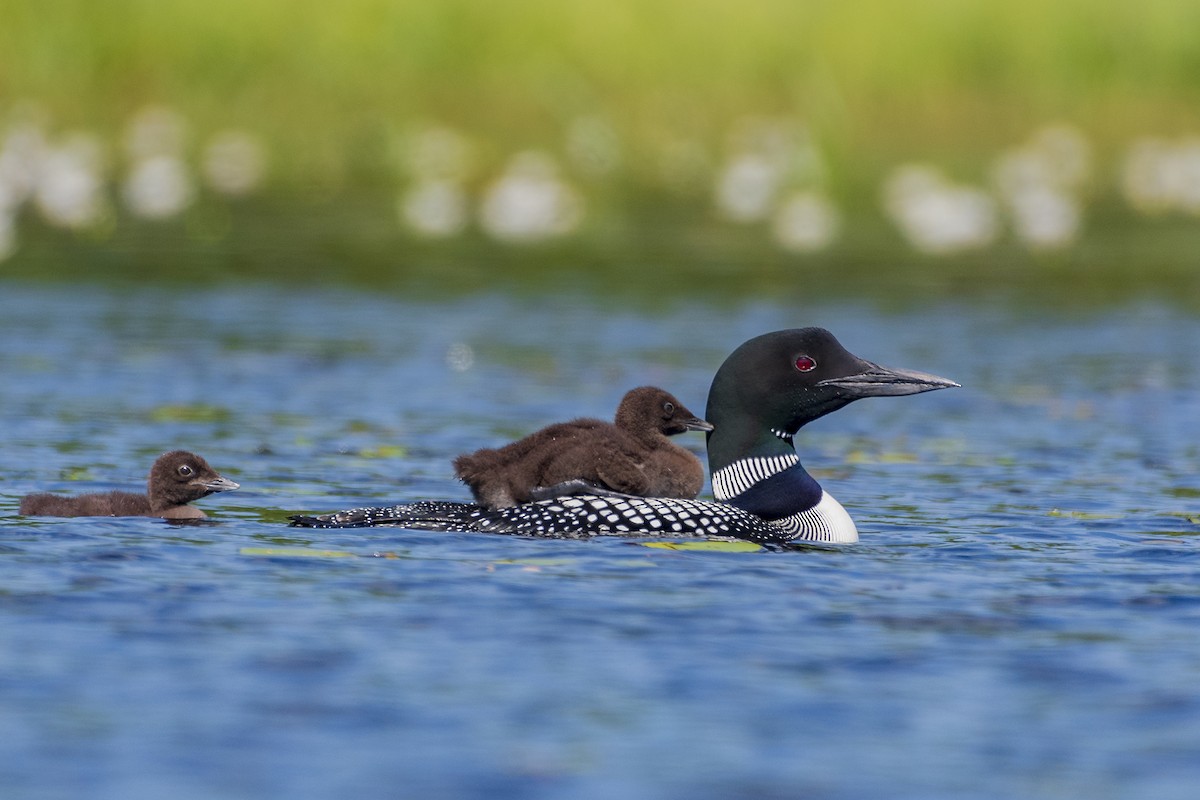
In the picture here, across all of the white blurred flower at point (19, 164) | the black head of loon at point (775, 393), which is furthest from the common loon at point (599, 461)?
the white blurred flower at point (19, 164)

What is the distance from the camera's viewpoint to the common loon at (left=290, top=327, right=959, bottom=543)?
24.9ft

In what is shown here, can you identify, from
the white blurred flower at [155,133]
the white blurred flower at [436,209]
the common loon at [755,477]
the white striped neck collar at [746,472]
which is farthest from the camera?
the white blurred flower at [155,133]

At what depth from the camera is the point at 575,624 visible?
6.14 meters

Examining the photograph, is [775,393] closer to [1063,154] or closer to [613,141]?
[613,141]

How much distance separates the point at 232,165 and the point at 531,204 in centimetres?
300

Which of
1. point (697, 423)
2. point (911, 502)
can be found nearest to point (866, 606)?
point (697, 423)

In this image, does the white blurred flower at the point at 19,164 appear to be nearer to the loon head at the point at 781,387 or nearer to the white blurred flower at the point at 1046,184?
the white blurred flower at the point at 1046,184

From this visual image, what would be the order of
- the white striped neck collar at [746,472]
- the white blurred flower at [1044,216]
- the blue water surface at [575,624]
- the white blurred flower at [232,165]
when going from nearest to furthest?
1. the blue water surface at [575,624]
2. the white striped neck collar at [746,472]
3. the white blurred flower at [1044,216]
4. the white blurred flower at [232,165]

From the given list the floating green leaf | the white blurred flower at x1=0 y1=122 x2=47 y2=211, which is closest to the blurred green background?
the white blurred flower at x1=0 y1=122 x2=47 y2=211

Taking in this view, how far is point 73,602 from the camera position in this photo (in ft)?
20.5

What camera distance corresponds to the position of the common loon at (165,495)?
7.87 metres

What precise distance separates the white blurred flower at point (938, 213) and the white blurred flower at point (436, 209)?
3.75 metres

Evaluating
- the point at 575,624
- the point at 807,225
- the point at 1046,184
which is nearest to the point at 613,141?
the point at 807,225

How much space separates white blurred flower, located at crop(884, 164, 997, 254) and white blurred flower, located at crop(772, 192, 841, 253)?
579mm
